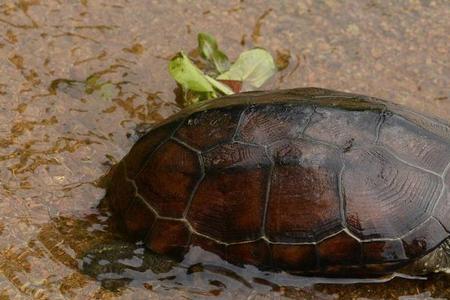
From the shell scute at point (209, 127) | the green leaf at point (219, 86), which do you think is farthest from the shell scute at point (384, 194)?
the green leaf at point (219, 86)

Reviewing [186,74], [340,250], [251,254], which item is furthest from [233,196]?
[186,74]

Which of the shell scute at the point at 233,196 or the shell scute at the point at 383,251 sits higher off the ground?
the shell scute at the point at 233,196

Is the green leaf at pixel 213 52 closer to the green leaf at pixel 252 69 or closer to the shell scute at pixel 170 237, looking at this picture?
the green leaf at pixel 252 69

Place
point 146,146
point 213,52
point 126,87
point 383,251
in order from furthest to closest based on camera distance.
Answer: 1. point 213,52
2. point 126,87
3. point 146,146
4. point 383,251

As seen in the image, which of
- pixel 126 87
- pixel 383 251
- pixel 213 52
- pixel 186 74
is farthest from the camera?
pixel 213 52

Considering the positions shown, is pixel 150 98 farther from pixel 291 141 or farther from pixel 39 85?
pixel 291 141

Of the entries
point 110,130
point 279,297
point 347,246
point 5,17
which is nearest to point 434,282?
point 347,246

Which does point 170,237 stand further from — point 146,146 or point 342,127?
point 342,127
